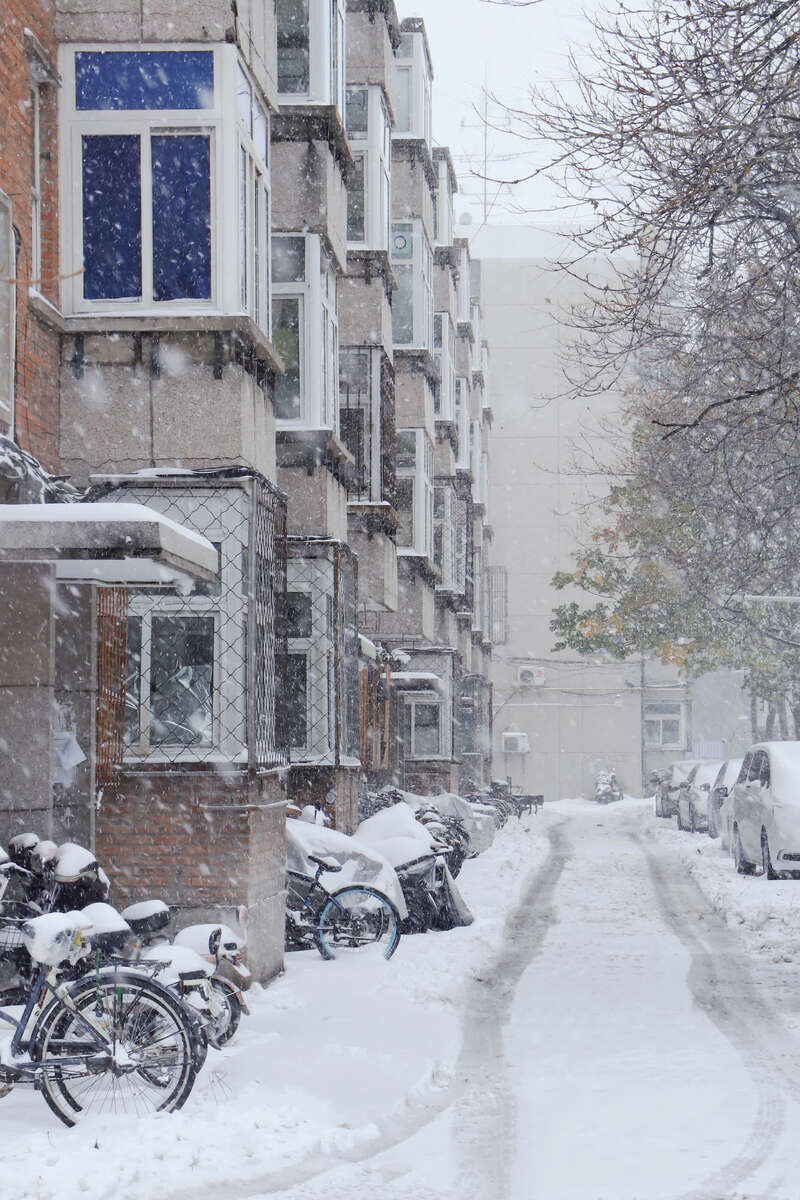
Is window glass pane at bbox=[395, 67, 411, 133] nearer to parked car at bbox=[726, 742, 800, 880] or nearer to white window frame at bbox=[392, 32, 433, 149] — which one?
white window frame at bbox=[392, 32, 433, 149]

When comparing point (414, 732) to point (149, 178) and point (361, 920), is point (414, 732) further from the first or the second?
point (149, 178)

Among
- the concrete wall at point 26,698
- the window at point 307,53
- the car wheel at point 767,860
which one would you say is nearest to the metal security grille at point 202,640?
the concrete wall at point 26,698

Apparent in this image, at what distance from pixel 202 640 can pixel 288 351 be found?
4474mm

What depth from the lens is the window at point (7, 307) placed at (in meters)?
10.6

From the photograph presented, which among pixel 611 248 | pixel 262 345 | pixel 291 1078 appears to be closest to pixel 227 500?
pixel 262 345

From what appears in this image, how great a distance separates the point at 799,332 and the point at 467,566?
82.0 feet

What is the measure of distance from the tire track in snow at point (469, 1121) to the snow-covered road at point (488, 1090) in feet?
0.05

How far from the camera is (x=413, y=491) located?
1096 inches

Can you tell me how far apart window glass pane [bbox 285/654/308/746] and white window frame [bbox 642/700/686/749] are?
164 ft

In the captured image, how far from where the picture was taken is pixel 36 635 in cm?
1077

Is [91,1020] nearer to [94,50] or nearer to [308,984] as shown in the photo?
[308,984]

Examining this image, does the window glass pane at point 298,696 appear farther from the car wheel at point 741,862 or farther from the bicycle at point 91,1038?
the bicycle at point 91,1038

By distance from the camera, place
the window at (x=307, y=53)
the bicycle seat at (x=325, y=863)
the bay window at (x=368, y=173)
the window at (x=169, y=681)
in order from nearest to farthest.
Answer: the window at (x=169, y=681), the bicycle seat at (x=325, y=863), the window at (x=307, y=53), the bay window at (x=368, y=173)

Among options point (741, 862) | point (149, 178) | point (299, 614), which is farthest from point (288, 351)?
point (741, 862)
